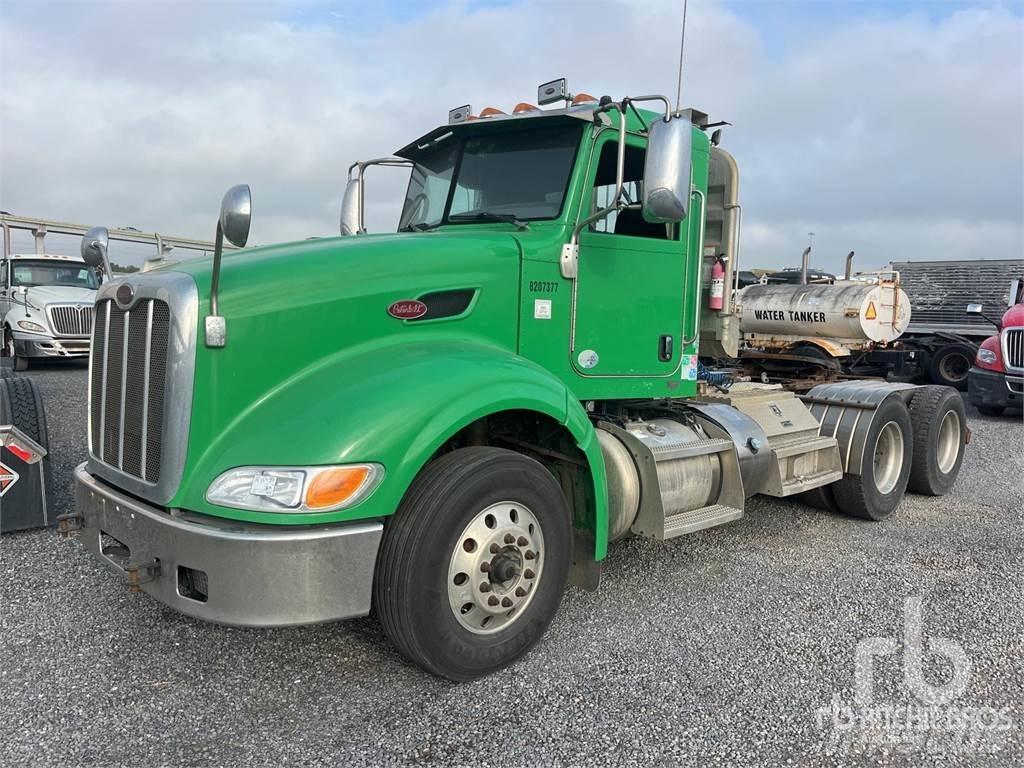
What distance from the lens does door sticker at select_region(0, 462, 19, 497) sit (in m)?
4.84

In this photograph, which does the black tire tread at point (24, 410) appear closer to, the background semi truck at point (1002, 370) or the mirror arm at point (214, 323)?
the mirror arm at point (214, 323)

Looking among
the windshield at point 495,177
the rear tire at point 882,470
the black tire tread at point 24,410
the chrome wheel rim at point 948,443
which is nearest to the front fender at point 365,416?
the windshield at point 495,177

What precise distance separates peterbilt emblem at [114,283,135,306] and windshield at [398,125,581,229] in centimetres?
181

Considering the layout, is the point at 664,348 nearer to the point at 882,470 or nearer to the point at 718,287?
Answer: the point at 718,287

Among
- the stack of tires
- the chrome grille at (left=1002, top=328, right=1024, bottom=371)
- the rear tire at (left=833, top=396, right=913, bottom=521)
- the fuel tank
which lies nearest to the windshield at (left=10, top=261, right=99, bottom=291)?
the stack of tires

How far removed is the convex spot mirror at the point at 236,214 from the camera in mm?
2764

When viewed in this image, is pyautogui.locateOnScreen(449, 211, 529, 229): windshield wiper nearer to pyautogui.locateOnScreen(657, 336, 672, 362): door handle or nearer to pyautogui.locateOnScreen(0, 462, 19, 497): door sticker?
pyautogui.locateOnScreen(657, 336, 672, 362): door handle

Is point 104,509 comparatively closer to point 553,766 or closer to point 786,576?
point 553,766

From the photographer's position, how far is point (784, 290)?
14.9 meters

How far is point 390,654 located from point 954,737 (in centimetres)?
238

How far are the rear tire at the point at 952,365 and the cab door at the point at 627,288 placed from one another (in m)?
14.3

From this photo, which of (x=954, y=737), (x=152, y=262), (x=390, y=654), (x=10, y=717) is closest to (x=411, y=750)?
(x=390, y=654)

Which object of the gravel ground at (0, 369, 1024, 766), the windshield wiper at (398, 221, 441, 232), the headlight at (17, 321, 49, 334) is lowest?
the gravel ground at (0, 369, 1024, 766)

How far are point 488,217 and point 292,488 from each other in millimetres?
2070
